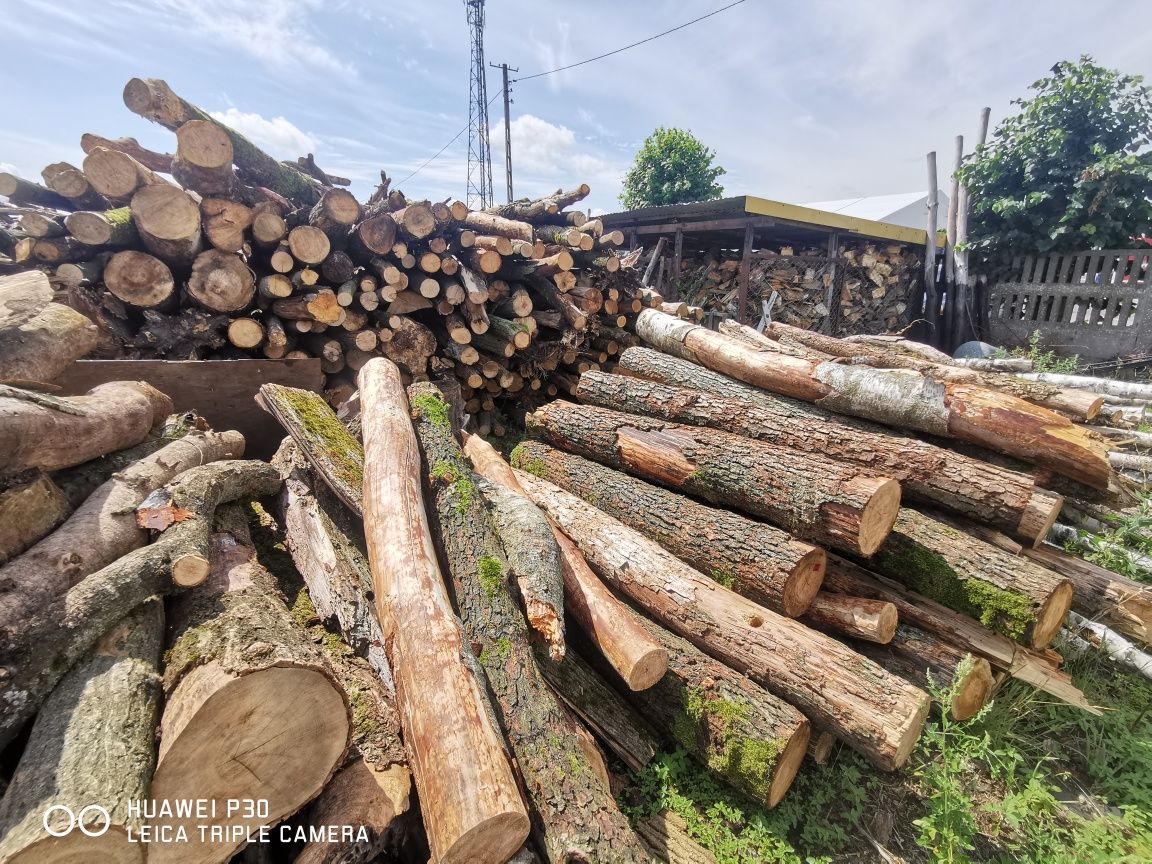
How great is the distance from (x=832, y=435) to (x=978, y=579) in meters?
1.12

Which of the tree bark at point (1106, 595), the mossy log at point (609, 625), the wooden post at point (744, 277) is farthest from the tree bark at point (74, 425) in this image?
the wooden post at point (744, 277)

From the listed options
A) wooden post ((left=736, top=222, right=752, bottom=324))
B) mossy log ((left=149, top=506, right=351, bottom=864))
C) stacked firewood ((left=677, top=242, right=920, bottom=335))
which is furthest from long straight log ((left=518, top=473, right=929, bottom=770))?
stacked firewood ((left=677, top=242, right=920, bottom=335))

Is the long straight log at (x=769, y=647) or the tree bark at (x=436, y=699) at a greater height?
the tree bark at (x=436, y=699)

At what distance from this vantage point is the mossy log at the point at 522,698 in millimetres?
1763

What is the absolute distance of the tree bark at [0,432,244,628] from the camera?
181 centimetres

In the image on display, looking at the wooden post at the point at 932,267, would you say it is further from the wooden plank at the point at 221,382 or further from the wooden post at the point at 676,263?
the wooden plank at the point at 221,382

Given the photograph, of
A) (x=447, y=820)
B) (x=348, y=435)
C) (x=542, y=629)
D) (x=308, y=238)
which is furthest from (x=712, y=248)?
(x=447, y=820)

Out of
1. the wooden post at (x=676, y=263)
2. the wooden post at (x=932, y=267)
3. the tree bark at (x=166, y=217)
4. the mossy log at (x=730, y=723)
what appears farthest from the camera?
the wooden post at (x=676, y=263)

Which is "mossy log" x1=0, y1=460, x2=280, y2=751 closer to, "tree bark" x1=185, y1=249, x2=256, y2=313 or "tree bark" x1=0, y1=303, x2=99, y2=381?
"tree bark" x1=0, y1=303, x2=99, y2=381

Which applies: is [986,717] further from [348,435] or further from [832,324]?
[832,324]

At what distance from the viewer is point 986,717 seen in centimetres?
271

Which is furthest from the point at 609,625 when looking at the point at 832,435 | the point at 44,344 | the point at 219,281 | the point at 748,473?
the point at 219,281

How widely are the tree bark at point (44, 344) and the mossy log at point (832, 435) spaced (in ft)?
11.2

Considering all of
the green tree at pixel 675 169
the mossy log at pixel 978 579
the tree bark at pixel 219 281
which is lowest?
the mossy log at pixel 978 579
